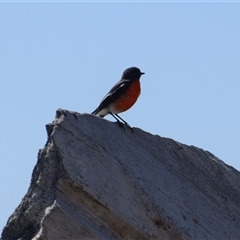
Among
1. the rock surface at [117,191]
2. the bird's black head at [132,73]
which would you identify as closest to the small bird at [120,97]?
the bird's black head at [132,73]

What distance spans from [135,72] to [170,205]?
4.05 m

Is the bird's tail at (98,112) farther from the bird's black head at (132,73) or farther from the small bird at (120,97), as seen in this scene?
the bird's black head at (132,73)

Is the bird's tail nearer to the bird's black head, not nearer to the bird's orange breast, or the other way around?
the bird's orange breast

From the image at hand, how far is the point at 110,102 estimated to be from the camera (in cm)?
1401

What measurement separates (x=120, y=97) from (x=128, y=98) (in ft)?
0.52

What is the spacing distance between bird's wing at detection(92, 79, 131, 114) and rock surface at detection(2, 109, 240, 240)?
155cm

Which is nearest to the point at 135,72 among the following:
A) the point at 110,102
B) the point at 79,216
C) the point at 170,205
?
the point at 110,102

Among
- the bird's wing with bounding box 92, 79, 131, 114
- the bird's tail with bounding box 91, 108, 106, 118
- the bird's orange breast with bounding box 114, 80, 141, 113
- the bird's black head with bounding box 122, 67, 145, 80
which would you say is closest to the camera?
the bird's tail with bounding box 91, 108, 106, 118

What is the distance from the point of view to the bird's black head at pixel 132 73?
15.0 metres

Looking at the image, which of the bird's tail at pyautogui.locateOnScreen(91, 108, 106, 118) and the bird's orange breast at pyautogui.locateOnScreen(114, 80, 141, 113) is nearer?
the bird's tail at pyautogui.locateOnScreen(91, 108, 106, 118)

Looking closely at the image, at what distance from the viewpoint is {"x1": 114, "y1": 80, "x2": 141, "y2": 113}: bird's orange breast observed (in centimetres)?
1410

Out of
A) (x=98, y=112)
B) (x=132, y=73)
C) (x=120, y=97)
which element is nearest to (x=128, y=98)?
(x=120, y=97)

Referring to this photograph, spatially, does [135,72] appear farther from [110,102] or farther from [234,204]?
[234,204]

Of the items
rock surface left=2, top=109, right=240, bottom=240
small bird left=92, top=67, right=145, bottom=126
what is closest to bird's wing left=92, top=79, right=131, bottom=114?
small bird left=92, top=67, right=145, bottom=126
